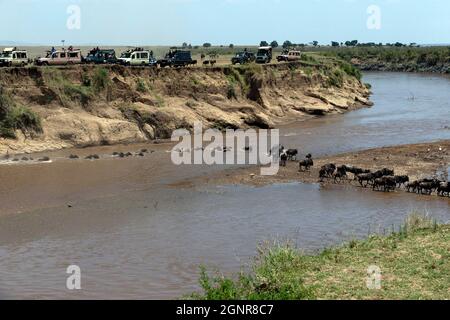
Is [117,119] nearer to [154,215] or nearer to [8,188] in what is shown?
[8,188]

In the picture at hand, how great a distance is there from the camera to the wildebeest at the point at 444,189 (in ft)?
74.4

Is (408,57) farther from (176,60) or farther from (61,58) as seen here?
(61,58)

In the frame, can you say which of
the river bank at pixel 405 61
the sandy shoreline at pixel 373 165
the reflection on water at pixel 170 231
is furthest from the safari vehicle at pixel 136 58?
the river bank at pixel 405 61

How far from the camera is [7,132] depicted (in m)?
30.7

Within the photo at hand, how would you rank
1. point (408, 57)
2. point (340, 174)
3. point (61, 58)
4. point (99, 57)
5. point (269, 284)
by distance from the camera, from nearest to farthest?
point (269, 284), point (340, 174), point (61, 58), point (99, 57), point (408, 57)

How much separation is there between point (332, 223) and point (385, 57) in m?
103

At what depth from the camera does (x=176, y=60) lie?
44.1m

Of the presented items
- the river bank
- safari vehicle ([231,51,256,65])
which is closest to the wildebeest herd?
safari vehicle ([231,51,256,65])

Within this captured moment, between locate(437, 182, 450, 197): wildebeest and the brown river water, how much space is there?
604 mm

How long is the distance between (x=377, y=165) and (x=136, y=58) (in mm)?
20148

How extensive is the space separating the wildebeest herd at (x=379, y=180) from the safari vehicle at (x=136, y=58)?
18044 mm

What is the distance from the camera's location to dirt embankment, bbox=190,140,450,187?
25891 millimetres

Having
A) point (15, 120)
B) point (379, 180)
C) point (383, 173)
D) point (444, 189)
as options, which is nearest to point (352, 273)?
point (444, 189)

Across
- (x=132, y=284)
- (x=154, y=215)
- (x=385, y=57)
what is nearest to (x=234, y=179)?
(x=154, y=215)
